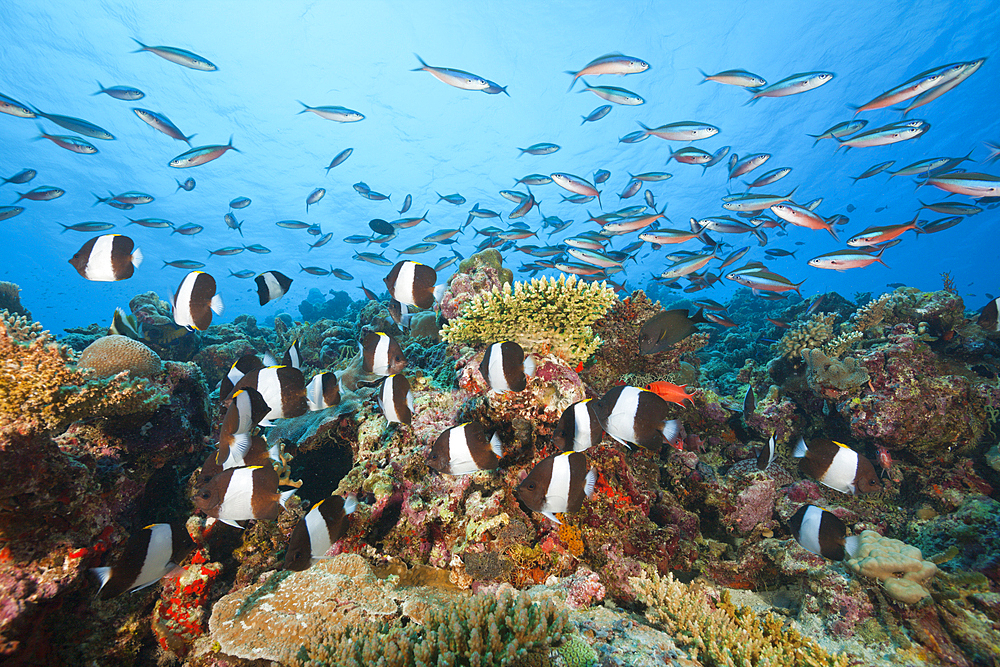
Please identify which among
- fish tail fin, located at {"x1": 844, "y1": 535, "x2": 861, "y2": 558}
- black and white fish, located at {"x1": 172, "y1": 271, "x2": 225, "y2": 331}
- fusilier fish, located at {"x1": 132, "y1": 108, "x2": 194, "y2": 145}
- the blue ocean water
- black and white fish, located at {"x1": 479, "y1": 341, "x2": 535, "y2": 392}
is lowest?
fish tail fin, located at {"x1": 844, "y1": 535, "x2": 861, "y2": 558}

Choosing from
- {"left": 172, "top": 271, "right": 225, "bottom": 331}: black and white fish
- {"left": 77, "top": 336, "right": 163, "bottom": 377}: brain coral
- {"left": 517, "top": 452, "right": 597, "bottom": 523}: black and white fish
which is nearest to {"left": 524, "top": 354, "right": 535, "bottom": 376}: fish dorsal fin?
{"left": 517, "top": 452, "right": 597, "bottom": 523}: black and white fish

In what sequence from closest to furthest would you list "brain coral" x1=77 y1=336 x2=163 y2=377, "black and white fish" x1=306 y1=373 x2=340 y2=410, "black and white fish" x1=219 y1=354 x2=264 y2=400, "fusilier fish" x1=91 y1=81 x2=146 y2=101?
"black and white fish" x1=306 y1=373 x2=340 y2=410
"black and white fish" x1=219 y1=354 x2=264 y2=400
"brain coral" x1=77 y1=336 x2=163 y2=377
"fusilier fish" x1=91 y1=81 x2=146 y2=101

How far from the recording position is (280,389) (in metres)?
2.92

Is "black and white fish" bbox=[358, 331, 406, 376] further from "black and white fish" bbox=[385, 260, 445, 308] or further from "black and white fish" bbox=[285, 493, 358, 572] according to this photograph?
"black and white fish" bbox=[285, 493, 358, 572]

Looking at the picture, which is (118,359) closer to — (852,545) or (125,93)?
(852,545)

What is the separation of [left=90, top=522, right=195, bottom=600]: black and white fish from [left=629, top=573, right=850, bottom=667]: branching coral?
376 cm

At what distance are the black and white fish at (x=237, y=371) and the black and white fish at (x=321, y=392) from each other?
0.83 metres

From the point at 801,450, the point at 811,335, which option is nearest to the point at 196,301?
the point at 801,450

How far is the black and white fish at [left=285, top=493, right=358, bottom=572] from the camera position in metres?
2.53

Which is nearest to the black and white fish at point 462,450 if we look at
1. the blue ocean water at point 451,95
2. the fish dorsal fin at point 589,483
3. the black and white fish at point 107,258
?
the fish dorsal fin at point 589,483

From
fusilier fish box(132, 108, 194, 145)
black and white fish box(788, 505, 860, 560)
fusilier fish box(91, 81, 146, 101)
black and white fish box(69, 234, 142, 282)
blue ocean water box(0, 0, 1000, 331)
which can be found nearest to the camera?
black and white fish box(69, 234, 142, 282)

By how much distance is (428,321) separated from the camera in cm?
747

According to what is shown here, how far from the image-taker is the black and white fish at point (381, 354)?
3.33 m

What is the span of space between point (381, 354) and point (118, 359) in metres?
3.14
